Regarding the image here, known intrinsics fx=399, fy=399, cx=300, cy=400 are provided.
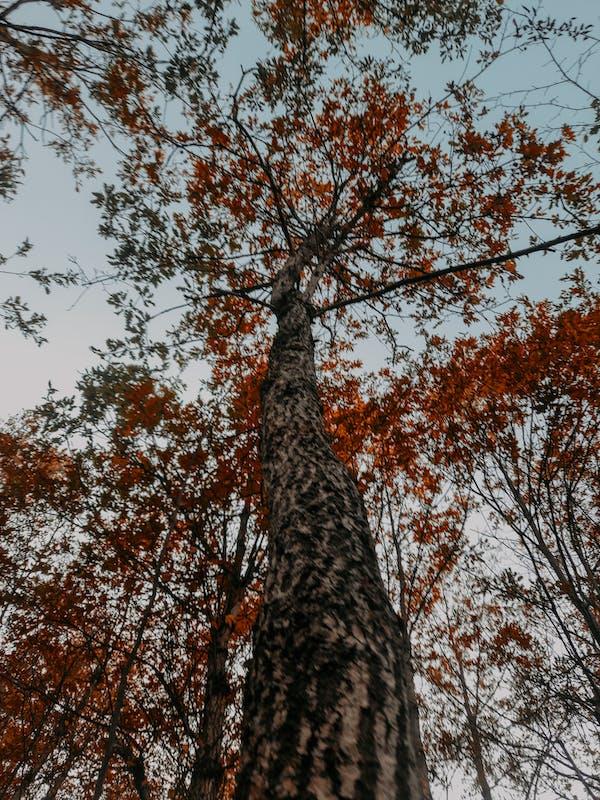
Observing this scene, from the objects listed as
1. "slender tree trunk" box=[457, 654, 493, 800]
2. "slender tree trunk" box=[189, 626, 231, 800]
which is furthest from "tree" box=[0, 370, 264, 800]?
"slender tree trunk" box=[457, 654, 493, 800]

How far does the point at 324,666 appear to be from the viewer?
4.72 ft

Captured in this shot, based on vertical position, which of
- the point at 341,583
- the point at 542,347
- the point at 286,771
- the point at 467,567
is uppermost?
the point at 542,347

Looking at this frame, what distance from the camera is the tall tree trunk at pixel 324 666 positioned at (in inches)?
45.8

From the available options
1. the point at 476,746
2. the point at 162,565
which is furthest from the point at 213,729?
the point at 476,746

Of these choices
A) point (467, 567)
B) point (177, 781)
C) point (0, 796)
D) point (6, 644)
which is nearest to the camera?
point (177, 781)

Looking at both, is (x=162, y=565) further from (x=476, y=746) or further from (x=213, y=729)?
(x=476, y=746)

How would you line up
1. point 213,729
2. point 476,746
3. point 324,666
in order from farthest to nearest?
point 476,746
point 213,729
point 324,666

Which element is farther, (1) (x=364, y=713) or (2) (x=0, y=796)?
(2) (x=0, y=796)

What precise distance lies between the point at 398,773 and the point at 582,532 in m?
9.38

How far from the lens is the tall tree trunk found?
116 cm

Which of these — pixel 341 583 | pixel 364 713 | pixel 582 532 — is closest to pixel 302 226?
pixel 341 583

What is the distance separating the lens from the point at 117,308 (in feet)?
18.9

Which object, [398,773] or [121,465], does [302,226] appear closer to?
[121,465]

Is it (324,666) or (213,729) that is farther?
(213,729)
